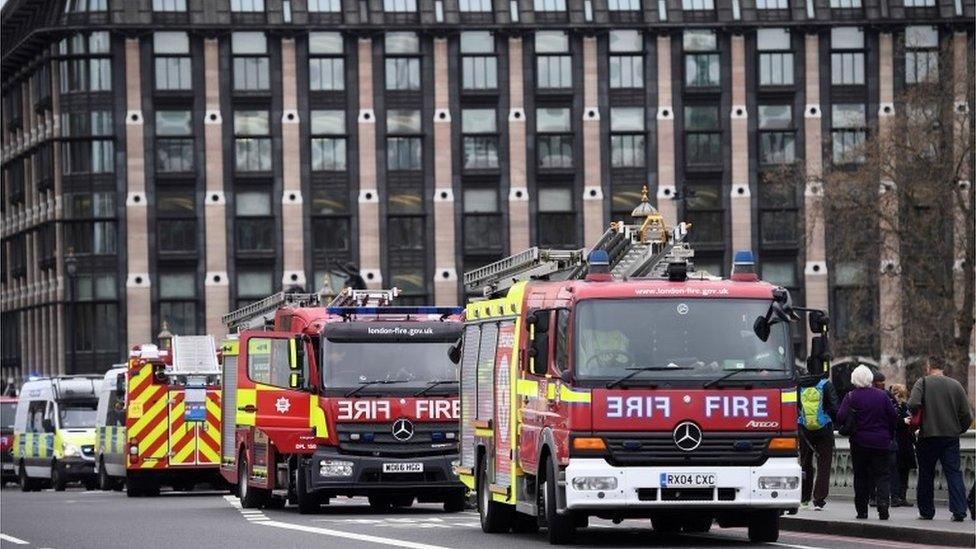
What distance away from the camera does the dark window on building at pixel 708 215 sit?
330 feet

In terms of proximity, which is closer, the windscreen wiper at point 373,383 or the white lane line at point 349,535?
the white lane line at point 349,535

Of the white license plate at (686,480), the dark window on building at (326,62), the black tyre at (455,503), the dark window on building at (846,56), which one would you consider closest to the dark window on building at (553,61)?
the dark window on building at (326,62)

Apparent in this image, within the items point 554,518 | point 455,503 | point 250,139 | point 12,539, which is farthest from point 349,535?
point 250,139

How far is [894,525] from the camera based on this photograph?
78.8 ft

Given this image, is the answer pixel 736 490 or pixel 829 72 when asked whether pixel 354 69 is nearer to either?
pixel 829 72

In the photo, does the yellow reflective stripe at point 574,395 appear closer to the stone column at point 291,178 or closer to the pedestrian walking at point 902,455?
the pedestrian walking at point 902,455

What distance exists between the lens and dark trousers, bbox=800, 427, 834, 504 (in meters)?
29.0

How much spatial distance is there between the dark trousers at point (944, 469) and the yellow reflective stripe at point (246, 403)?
1358cm

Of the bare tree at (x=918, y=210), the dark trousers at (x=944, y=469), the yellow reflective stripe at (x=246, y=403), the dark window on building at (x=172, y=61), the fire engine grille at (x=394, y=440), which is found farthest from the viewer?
the dark window on building at (x=172, y=61)

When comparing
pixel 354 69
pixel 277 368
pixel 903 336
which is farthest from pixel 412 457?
pixel 354 69

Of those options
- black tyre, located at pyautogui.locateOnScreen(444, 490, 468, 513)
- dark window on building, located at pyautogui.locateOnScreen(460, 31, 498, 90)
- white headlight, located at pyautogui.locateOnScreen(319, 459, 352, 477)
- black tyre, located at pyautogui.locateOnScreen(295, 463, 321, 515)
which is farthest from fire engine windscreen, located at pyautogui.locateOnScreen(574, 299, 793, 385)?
dark window on building, located at pyautogui.locateOnScreen(460, 31, 498, 90)

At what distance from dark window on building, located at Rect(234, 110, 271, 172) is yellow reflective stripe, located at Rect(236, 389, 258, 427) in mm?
62268

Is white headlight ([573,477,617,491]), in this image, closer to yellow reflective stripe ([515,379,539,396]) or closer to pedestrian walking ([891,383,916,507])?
yellow reflective stripe ([515,379,539,396])

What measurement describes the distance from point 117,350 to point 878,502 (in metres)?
76.6
